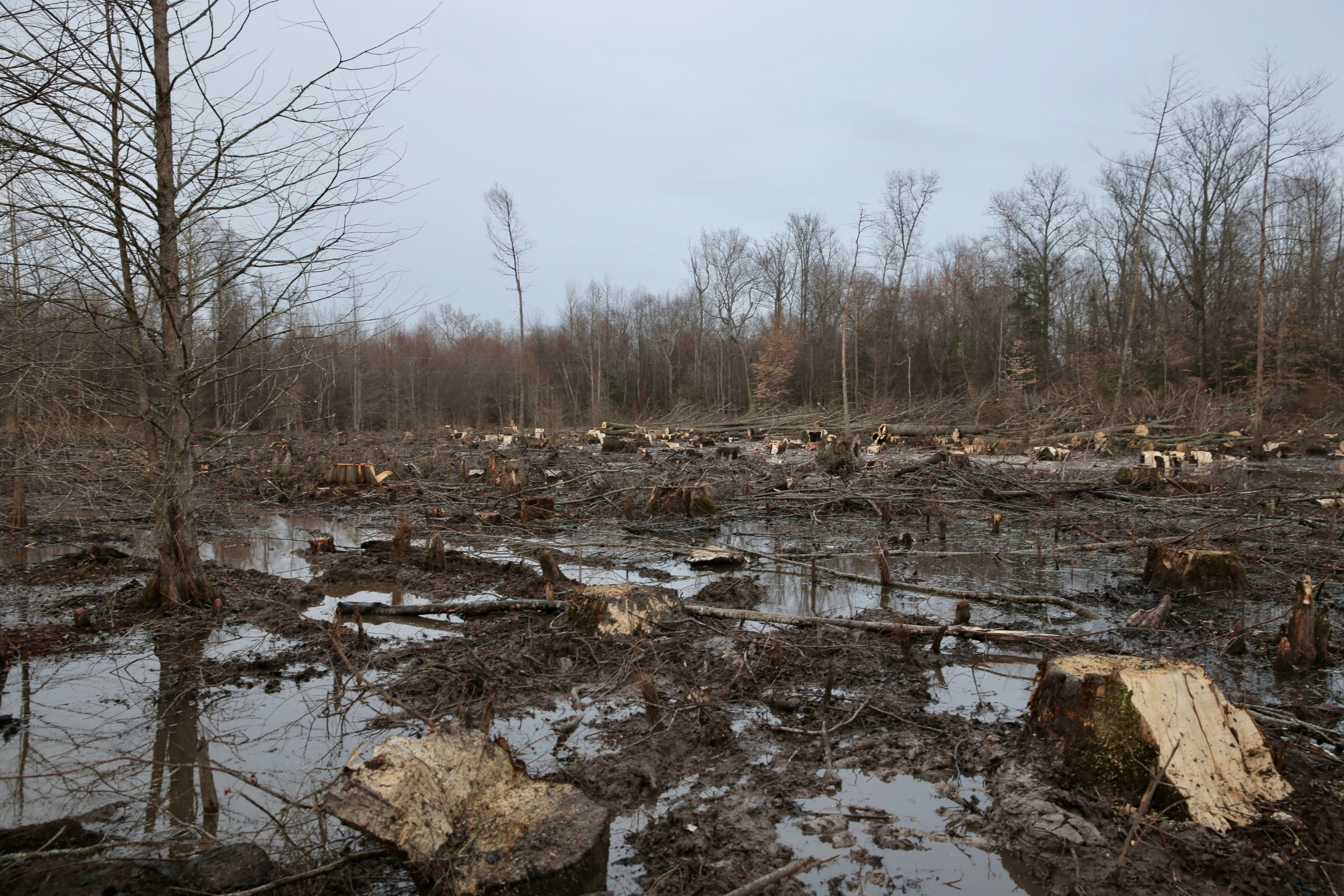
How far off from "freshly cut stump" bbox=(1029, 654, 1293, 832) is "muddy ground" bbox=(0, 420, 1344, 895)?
0.08 meters

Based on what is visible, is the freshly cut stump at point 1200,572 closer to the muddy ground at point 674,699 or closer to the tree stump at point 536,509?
the muddy ground at point 674,699

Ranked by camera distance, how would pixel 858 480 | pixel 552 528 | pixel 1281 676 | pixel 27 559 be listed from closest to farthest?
pixel 1281 676, pixel 27 559, pixel 552 528, pixel 858 480

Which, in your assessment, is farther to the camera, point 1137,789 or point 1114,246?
point 1114,246

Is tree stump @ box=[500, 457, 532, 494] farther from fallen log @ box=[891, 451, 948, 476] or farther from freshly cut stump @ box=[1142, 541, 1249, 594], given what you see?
freshly cut stump @ box=[1142, 541, 1249, 594]

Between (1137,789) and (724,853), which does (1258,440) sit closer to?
(1137,789)

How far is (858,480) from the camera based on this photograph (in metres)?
12.7

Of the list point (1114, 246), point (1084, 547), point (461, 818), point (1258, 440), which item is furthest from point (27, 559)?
point (1114, 246)

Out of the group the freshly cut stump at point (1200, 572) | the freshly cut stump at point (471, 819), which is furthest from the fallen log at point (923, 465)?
the freshly cut stump at point (471, 819)

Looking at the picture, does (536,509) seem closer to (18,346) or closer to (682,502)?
(682,502)

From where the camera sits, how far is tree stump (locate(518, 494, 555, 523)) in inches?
405

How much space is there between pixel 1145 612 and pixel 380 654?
17.9 ft

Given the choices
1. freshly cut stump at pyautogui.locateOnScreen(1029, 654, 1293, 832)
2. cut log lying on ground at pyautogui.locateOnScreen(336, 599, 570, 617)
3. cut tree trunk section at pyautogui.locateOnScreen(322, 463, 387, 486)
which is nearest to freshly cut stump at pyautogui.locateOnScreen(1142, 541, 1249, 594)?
freshly cut stump at pyautogui.locateOnScreen(1029, 654, 1293, 832)

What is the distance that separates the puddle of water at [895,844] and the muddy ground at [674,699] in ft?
0.04

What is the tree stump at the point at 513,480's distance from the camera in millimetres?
12031
